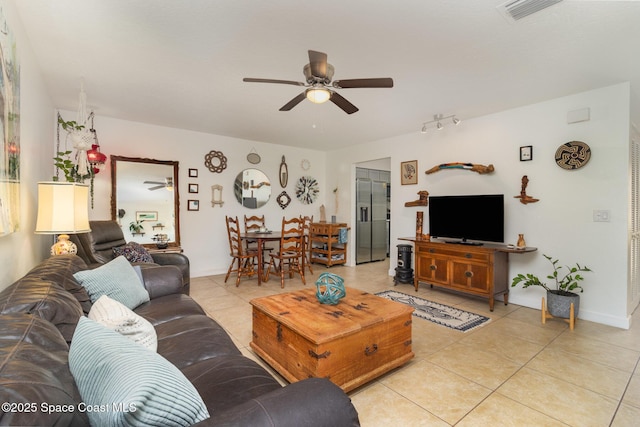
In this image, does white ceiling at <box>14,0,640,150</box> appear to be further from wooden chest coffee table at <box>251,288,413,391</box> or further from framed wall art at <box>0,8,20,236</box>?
wooden chest coffee table at <box>251,288,413,391</box>

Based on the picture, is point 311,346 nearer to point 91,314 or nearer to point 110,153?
point 91,314

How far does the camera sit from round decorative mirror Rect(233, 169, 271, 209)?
5.36 meters

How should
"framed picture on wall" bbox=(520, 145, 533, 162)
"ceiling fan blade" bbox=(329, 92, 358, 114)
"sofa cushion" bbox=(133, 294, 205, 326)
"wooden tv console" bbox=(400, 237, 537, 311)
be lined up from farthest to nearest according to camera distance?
"framed picture on wall" bbox=(520, 145, 533, 162)
"wooden tv console" bbox=(400, 237, 537, 311)
"ceiling fan blade" bbox=(329, 92, 358, 114)
"sofa cushion" bbox=(133, 294, 205, 326)

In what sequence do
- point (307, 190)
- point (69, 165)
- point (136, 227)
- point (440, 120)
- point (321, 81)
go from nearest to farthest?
point (321, 81) < point (69, 165) < point (440, 120) < point (136, 227) < point (307, 190)

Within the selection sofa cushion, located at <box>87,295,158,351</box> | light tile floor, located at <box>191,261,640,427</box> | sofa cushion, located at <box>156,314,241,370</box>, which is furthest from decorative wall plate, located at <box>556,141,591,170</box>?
sofa cushion, located at <box>87,295,158,351</box>

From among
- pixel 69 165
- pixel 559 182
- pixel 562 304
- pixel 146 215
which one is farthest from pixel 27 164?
pixel 559 182

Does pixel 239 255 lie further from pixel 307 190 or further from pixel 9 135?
pixel 9 135

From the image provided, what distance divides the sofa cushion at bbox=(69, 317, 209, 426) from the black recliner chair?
96.9 inches

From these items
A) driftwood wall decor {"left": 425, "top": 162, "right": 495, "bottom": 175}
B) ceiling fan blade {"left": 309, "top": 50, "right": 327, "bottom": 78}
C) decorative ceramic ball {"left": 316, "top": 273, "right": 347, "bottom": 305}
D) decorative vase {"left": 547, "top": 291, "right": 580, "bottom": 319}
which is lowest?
decorative vase {"left": 547, "top": 291, "right": 580, "bottom": 319}

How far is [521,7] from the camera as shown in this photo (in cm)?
180

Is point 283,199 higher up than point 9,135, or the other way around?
point 9,135

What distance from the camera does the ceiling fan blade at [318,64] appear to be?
188 cm

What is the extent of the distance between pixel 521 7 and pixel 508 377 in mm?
2460

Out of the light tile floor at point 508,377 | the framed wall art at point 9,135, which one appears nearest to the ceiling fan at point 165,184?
the light tile floor at point 508,377
